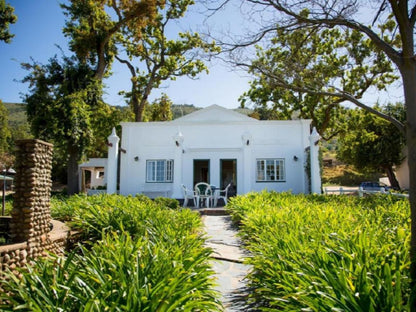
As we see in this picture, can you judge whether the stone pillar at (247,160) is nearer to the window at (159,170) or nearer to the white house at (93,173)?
the window at (159,170)

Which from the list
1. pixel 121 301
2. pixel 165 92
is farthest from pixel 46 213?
pixel 165 92

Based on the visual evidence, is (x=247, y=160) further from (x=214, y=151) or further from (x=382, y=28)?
(x=382, y=28)

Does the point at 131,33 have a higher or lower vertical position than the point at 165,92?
higher

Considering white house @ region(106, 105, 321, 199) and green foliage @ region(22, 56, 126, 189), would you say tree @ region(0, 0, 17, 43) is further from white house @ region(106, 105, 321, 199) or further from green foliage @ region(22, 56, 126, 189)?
white house @ region(106, 105, 321, 199)

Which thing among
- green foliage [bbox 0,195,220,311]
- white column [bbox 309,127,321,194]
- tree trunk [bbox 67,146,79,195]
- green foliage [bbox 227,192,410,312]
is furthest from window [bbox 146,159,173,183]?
green foliage [bbox 0,195,220,311]

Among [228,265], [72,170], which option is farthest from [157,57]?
[228,265]

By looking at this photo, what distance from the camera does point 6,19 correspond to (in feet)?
48.2

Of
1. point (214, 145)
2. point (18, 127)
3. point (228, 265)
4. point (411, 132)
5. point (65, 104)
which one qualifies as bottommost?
point (228, 265)

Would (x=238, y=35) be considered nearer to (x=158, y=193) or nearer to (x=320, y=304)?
(x=320, y=304)

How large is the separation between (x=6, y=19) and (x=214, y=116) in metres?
11.2

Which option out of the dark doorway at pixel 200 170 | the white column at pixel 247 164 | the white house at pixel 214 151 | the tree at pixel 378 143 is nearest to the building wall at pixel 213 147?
the white house at pixel 214 151

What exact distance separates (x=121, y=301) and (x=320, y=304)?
1531mm

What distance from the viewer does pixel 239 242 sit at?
6727 mm

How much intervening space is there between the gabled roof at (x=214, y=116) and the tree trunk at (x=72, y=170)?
537 centimetres
